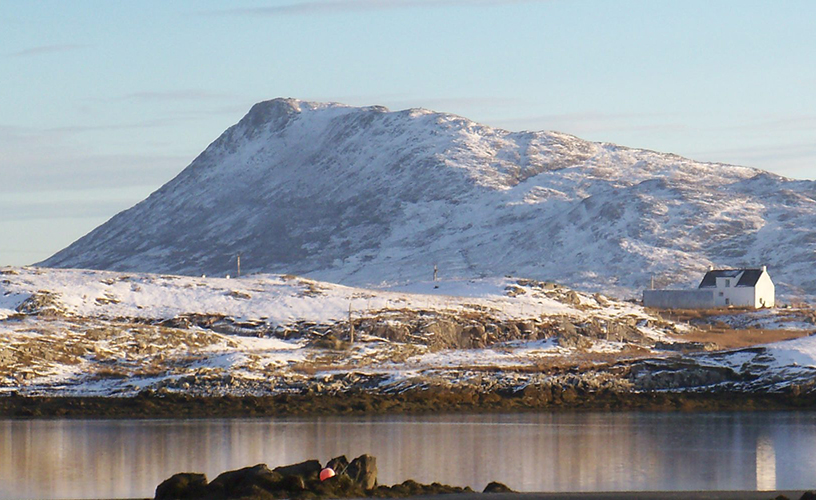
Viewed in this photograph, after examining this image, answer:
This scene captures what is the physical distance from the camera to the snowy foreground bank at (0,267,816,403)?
65.4m

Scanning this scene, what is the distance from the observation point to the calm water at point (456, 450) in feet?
118

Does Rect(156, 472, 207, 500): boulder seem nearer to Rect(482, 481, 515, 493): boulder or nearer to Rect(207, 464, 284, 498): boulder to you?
Rect(207, 464, 284, 498): boulder

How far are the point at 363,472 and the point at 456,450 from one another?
13140 millimetres

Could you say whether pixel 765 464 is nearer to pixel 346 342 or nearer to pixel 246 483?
pixel 246 483

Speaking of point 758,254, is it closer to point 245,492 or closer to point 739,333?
point 739,333

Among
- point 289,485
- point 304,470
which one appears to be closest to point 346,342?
point 304,470

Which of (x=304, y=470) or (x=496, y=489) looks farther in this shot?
(x=496, y=489)

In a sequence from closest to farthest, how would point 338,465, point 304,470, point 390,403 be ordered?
point 304,470 → point 338,465 → point 390,403

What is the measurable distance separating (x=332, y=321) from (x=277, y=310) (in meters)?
4.26

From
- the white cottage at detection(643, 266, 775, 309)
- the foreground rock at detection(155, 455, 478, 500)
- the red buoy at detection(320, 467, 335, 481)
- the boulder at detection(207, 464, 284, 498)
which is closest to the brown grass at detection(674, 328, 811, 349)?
the white cottage at detection(643, 266, 775, 309)

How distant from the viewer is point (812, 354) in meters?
68.6

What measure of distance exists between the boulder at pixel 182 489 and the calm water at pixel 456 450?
3538 mm

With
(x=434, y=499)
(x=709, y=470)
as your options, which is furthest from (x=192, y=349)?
(x=434, y=499)

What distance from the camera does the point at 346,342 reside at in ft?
255
